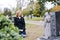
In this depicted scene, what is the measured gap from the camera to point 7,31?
2.10m

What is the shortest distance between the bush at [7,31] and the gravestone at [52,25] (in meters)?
3.64

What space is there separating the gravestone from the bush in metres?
3.64

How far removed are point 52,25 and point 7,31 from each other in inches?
151

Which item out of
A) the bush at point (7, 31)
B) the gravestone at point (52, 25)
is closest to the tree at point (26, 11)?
the gravestone at point (52, 25)

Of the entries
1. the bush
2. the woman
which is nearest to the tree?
the woman

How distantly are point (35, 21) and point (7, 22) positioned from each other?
6.41 m

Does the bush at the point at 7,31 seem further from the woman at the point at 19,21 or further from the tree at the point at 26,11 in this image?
the tree at the point at 26,11

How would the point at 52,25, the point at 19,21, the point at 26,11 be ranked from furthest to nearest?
the point at 26,11 < the point at 19,21 < the point at 52,25

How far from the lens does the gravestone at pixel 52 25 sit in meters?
5.79

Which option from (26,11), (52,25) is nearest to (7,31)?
(52,25)

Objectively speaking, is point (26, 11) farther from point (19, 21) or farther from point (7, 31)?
point (7, 31)

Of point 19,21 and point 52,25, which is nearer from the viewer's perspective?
point 52,25

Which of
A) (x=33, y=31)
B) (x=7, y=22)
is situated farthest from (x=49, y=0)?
(x=7, y=22)

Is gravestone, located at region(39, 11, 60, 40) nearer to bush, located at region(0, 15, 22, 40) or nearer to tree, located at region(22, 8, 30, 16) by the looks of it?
tree, located at region(22, 8, 30, 16)
